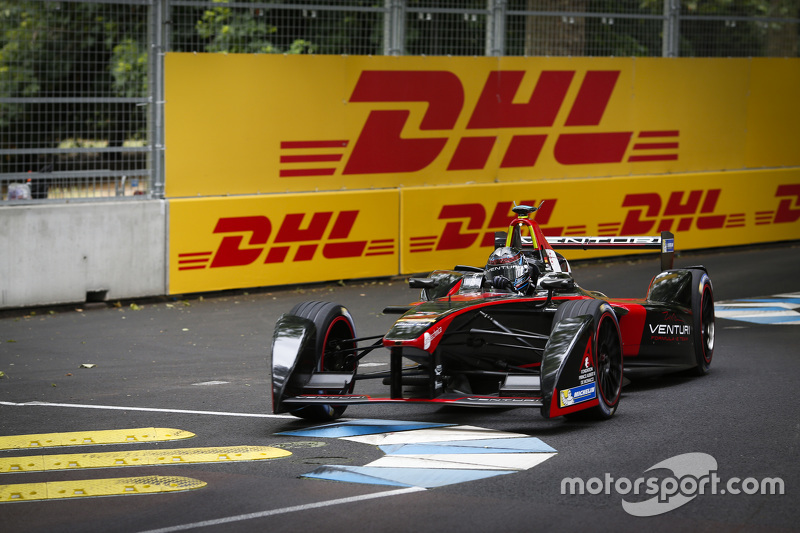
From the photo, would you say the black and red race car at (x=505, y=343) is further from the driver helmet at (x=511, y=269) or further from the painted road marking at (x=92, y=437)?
the painted road marking at (x=92, y=437)

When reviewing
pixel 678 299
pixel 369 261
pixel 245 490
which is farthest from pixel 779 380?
pixel 369 261

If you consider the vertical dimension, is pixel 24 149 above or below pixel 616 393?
above

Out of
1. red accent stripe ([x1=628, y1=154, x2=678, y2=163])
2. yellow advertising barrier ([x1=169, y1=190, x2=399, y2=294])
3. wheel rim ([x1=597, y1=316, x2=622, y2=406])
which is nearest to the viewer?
wheel rim ([x1=597, y1=316, x2=622, y2=406])

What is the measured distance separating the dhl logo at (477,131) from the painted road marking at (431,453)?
8.09 m

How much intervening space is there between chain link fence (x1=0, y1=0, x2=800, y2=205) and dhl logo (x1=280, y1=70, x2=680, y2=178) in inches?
24.4

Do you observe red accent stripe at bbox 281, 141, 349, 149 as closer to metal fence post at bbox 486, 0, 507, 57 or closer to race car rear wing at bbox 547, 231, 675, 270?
metal fence post at bbox 486, 0, 507, 57

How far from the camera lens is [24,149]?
44.8ft

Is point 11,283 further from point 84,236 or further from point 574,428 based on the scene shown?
point 574,428

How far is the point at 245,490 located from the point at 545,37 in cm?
1285

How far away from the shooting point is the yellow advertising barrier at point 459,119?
48.9 feet

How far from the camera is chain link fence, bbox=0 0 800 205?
537 inches

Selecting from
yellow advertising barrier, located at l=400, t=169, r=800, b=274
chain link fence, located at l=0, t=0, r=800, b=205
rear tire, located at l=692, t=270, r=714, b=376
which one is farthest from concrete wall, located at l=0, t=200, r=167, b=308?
rear tire, located at l=692, t=270, r=714, b=376

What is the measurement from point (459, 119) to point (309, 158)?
2599mm

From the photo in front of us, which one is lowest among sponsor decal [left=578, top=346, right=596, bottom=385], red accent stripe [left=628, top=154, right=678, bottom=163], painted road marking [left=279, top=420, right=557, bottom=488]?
painted road marking [left=279, top=420, right=557, bottom=488]
